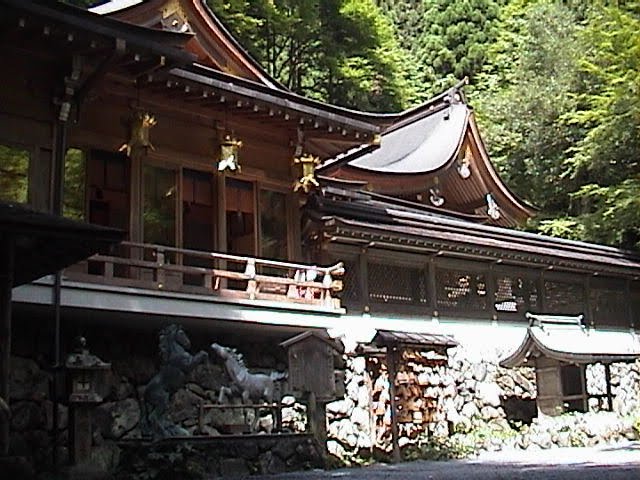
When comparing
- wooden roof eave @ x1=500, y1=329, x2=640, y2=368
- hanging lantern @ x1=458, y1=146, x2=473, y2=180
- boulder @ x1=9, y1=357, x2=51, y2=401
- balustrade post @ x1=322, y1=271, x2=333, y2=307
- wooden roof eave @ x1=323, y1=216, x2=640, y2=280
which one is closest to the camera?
boulder @ x1=9, y1=357, x2=51, y2=401

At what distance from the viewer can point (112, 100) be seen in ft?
43.0

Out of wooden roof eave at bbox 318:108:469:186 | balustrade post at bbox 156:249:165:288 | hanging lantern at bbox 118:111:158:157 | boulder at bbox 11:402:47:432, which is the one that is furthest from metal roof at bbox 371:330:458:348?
wooden roof eave at bbox 318:108:469:186

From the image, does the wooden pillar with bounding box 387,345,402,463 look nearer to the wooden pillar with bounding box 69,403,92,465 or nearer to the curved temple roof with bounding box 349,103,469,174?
the wooden pillar with bounding box 69,403,92,465

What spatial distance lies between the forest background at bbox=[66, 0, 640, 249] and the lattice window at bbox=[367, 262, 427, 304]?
8.15 m

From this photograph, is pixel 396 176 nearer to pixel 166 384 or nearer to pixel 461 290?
pixel 461 290

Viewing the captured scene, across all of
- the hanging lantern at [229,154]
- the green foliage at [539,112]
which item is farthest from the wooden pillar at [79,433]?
the green foliage at [539,112]

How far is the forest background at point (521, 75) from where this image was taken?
23.5m

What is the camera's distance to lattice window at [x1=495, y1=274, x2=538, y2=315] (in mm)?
18453

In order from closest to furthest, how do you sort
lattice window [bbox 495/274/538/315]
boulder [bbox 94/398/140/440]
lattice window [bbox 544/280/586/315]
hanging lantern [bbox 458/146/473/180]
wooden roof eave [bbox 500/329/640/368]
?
boulder [bbox 94/398/140/440], wooden roof eave [bbox 500/329/640/368], lattice window [bbox 495/274/538/315], lattice window [bbox 544/280/586/315], hanging lantern [bbox 458/146/473/180]

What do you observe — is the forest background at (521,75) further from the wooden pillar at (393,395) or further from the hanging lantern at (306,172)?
the wooden pillar at (393,395)

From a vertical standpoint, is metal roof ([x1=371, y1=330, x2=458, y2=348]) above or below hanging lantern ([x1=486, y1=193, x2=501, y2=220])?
below

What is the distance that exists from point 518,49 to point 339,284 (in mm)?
20942

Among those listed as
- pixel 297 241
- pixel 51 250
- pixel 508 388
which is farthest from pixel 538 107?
pixel 51 250

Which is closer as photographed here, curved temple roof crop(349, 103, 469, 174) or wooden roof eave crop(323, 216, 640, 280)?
wooden roof eave crop(323, 216, 640, 280)
